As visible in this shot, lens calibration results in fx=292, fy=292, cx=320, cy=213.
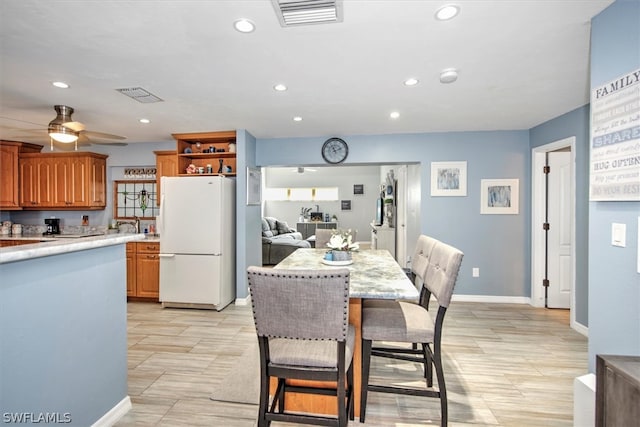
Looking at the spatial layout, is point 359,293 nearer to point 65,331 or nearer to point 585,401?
point 585,401

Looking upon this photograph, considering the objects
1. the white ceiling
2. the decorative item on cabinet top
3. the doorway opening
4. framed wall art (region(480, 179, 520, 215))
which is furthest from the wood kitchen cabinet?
the doorway opening

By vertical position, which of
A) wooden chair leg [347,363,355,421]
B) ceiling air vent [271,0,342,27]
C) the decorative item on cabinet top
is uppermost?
ceiling air vent [271,0,342,27]

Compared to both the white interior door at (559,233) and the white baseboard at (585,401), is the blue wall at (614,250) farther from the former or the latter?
the white interior door at (559,233)

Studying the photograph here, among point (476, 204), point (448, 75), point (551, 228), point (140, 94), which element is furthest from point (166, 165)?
point (551, 228)

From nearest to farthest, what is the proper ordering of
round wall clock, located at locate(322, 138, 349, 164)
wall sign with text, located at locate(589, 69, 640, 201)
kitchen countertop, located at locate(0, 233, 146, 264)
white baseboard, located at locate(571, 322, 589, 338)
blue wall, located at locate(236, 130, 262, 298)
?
kitchen countertop, located at locate(0, 233, 146, 264)
wall sign with text, located at locate(589, 69, 640, 201)
white baseboard, located at locate(571, 322, 589, 338)
blue wall, located at locate(236, 130, 262, 298)
round wall clock, located at locate(322, 138, 349, 164)

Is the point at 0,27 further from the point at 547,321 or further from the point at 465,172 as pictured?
the point at 547,321

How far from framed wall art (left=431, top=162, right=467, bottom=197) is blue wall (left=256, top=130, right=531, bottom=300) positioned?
0.07 m

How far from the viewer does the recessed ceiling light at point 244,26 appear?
5.53ft

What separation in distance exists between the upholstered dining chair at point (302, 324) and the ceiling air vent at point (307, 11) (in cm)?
137

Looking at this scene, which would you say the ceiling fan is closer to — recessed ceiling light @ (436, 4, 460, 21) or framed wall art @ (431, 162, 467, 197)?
recessed ceiling light @ (436, 4, 460, 21)

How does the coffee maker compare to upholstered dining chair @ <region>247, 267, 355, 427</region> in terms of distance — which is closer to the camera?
upholstered dining chair @ <region>247, 267, 355, 427</region>

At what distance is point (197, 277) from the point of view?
3.88 m

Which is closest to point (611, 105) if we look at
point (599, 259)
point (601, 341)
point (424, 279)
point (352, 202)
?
point (599, 259)

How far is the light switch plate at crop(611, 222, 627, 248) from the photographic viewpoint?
1.42 m
